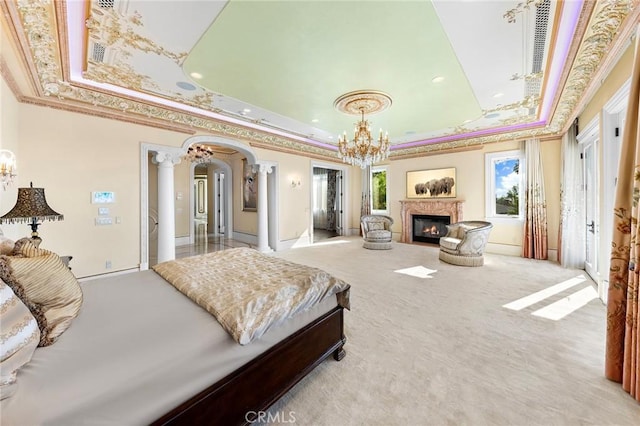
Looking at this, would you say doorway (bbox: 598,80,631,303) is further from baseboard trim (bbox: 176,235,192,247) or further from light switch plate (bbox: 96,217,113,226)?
baseboard trim (bbox: 176,235,192,247)

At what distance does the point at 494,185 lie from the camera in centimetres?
624

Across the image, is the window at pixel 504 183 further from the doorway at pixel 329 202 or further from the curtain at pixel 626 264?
the curtain at pixel 626 264

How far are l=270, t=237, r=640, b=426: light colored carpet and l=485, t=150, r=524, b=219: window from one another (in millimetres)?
2813

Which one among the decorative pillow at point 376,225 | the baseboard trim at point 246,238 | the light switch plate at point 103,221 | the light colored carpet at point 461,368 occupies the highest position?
the light switch plate at point 103,221

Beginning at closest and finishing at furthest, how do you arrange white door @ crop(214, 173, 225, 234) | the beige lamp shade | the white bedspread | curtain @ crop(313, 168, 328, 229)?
1. the white bedspread
2. the beige lamp shade
3. white door @ crop(214, 173, 225, 234)
4. curtain @ crop(313, 168, 328, 229)

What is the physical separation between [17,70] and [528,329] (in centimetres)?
625

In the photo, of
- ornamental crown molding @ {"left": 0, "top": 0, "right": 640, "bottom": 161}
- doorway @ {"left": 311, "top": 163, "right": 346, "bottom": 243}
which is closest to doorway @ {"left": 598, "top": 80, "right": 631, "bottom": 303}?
ornamental crown molding @ {"left": 0, "top": 0, "right": 640, "bottom": 161}

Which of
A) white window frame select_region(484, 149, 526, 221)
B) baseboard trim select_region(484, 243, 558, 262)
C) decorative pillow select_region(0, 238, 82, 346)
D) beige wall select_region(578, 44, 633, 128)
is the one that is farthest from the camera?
white window frame select_region(484, 149, 526, 221)

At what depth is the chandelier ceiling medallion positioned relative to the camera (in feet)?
12.7

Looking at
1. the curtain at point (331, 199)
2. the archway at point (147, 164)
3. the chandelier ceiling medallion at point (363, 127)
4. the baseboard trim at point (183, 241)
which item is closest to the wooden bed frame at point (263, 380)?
the chandelier ceiling medallion at point (363, 127)

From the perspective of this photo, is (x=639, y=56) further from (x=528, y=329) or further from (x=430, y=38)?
(x=528, y=329)

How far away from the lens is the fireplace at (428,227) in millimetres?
7142

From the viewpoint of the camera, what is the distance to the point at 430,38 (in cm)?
253

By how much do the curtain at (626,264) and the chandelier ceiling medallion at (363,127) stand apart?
2.68m
